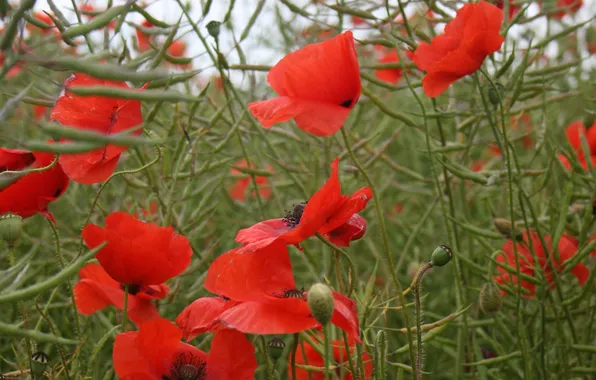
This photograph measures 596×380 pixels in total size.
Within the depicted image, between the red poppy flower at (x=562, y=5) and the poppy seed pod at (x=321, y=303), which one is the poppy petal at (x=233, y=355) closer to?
the poppy seed pod at (x=321, y=303)

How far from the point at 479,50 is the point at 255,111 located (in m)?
0.29

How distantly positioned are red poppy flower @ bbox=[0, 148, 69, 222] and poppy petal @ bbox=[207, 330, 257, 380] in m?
0.23

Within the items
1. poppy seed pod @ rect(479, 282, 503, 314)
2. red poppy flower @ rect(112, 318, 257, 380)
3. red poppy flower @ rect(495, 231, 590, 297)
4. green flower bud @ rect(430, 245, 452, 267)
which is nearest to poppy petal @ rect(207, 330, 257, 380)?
red poppy flower @ rect(112, 318, 257, 380)

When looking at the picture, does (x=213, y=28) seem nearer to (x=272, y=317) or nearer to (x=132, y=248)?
(x=132, y=248)

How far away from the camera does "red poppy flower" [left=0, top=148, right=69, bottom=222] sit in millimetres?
805

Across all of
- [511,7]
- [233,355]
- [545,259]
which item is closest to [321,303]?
[233,355]

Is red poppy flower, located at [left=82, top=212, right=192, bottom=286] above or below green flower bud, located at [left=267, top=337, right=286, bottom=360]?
above

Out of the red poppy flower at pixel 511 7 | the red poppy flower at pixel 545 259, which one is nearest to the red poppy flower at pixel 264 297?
the red poppy flower at pixel 545 259

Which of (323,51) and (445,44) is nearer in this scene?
(323,51)

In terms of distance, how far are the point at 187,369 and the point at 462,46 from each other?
19.1 inches

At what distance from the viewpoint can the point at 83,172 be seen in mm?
770

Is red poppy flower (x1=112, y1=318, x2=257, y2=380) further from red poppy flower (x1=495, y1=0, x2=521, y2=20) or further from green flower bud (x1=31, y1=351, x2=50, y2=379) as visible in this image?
red poppy flower (x1=495, y1=0, x2=521, y2=20)

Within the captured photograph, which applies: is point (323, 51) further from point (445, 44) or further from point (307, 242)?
point (307, 242)

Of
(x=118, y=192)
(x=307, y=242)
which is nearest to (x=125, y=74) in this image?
(x=118, y=192)
